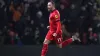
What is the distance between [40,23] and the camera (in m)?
13.0

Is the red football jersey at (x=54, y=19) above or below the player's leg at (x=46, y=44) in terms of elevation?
above

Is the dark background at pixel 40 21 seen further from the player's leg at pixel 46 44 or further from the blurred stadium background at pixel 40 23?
the player's leg at pixel 46 44

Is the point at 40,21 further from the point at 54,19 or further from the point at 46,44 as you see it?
the point at 46,44

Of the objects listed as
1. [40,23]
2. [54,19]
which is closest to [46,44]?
[54,19]

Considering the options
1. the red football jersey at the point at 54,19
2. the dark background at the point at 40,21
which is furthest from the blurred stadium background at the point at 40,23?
the red football jersey at the point at 54,19

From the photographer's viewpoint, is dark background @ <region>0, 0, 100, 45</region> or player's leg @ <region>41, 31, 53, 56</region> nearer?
player's leg @ <region>41, 31, 53, 56</region>

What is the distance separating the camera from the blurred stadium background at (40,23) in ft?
42.7

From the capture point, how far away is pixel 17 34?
13.1m

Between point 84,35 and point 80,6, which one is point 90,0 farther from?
point 84,35

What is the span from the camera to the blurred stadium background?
13.0 meters

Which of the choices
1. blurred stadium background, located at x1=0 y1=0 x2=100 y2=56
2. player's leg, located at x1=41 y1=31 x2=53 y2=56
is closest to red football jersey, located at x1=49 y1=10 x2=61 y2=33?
player's leg, located at x1=41 y1=31 x2=53 y2=56

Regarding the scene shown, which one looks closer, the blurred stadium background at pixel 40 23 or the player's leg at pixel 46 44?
the player's leg at pixel 46 44

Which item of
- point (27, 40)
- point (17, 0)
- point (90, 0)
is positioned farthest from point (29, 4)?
point (90, 0)

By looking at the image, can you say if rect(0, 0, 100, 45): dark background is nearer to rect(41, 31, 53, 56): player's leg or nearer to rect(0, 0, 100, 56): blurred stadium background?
rect(0, 0, 100, 56): blurred stadium background
